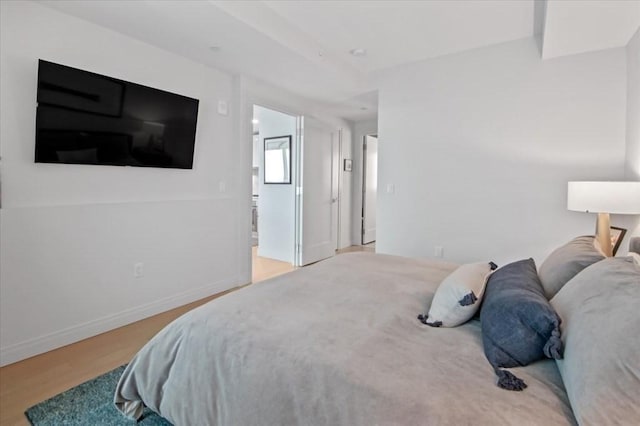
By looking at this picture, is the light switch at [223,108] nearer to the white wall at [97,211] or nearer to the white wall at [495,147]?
the white wall at [97,211]

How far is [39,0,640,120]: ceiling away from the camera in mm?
2316

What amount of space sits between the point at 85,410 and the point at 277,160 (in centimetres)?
382

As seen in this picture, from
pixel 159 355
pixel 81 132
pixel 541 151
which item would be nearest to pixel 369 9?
pixel 541 151

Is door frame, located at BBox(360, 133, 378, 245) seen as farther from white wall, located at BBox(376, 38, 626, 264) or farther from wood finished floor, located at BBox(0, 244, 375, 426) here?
wood finished floor, located at BBox(0, 244, 375, 426)

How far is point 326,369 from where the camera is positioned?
3.36 feet

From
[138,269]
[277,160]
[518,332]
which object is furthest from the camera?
[277,160]

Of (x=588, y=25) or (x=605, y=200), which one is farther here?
(x=588, y=25)

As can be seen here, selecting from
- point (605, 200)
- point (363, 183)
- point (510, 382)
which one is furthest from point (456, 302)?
point (363, 183)

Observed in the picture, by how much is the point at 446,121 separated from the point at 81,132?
3260 millimetres

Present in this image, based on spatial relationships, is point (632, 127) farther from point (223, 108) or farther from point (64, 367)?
point (64, 367)

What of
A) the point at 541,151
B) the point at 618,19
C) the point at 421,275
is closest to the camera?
the point at 421,275

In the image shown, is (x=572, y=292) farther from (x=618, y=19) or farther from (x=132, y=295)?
(x=132, y=295)

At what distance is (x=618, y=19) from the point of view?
2.29m

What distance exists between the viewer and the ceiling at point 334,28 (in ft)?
7.60
